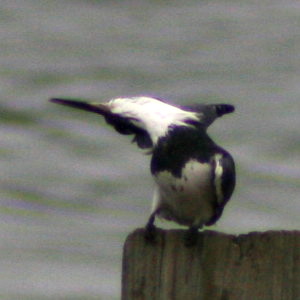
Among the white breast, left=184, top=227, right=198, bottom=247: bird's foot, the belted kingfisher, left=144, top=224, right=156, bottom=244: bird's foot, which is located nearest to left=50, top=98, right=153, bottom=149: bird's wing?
the belted kingfisher

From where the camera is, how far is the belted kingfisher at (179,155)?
3.79m

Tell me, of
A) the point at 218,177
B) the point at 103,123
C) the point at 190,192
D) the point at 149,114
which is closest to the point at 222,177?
the point at 218,177

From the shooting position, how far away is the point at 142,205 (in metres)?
7.43

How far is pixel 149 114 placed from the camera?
390cm

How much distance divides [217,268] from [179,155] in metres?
1.01

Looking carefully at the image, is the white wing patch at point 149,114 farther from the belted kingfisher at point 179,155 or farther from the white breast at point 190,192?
the white breast at point 190,192

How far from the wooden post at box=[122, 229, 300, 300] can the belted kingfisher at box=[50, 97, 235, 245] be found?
0.83m

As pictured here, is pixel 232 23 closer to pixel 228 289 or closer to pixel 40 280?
pixel 40 280

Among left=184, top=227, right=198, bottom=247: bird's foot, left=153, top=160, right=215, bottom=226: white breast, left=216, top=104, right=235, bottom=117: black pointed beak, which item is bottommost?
left=184, top=227, right=198, bottom=247: bird's foot

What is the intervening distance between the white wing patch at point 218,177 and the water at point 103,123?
2965 millimetres

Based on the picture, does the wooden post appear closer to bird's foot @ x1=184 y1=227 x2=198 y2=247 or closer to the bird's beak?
bird's foot @ x1=184 y1=227 x2=198 y2=247

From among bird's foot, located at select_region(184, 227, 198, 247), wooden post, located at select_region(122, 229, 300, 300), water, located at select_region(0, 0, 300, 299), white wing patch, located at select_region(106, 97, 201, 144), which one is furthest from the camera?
water, located at select_region(0, 0, 300, 299)

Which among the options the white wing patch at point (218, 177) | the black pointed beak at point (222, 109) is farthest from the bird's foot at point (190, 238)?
the black pointed beak at point (222, 109)

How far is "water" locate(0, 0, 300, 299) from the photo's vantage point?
7156mm
